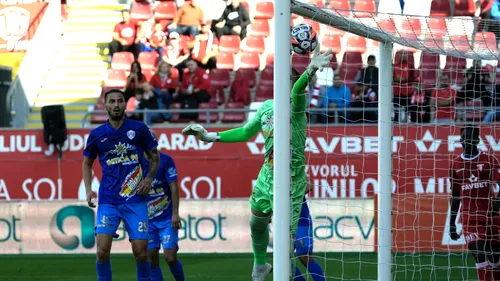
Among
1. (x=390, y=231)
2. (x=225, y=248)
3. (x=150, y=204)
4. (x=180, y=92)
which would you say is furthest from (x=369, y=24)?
(x=180, y=92)

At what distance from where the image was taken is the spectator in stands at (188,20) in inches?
825

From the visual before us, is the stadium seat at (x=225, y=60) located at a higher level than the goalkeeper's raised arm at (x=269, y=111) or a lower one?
higher

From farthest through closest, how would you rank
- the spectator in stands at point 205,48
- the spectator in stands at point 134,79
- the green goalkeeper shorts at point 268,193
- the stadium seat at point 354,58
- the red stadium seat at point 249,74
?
the spectator in stands at point 205,48
the red stadium seat at point 249,74
the spectator in stands at point 134,79
the stadium seat at point 354,58
the green goalkeeper shorts at point 268,193

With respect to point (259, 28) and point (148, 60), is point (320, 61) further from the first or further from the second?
point (259, 28)

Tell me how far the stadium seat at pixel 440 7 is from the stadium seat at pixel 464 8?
0.27 meters

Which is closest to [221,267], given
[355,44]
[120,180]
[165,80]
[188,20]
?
[120,180]

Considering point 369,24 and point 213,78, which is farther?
point 213,78

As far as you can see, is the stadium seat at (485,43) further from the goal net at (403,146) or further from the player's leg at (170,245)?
the player's leg at (170,245)

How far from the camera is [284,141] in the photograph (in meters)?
6.84

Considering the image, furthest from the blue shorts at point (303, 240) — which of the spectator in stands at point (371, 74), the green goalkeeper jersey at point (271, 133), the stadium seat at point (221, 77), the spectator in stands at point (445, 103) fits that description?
the stadium seat at point (221, 77)

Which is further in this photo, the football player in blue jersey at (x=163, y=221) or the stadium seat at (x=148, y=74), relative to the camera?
the stadium seat at (x=148, y=74)

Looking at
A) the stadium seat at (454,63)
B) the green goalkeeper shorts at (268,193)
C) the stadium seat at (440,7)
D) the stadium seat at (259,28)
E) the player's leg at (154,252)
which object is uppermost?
the stadium seat at (440,7)

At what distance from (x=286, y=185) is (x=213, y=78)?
13.2 meters

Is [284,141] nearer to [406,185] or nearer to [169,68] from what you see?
[406,185]
